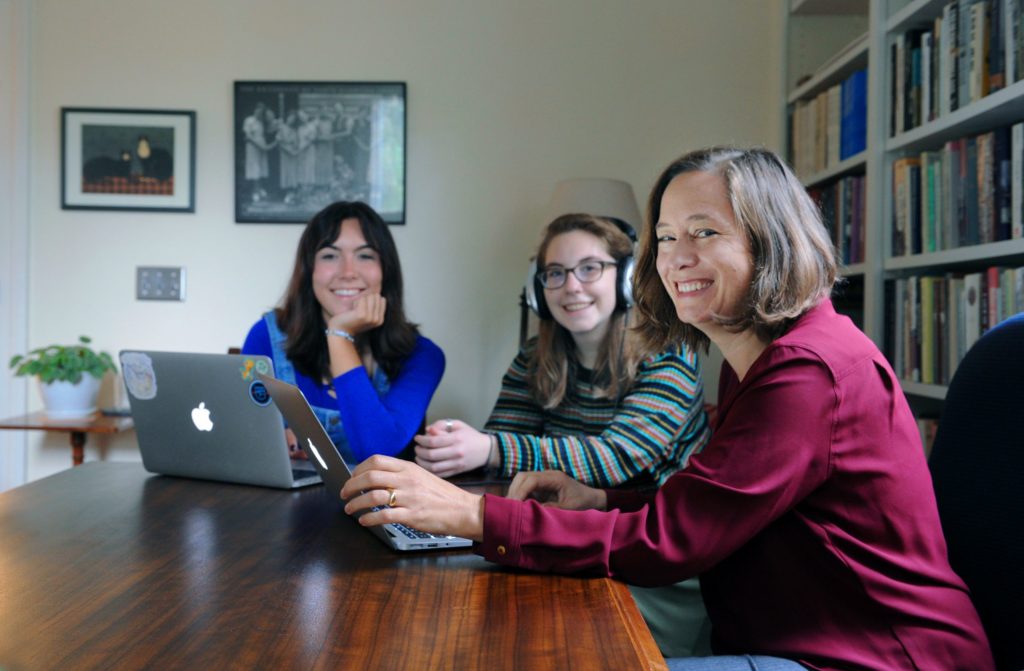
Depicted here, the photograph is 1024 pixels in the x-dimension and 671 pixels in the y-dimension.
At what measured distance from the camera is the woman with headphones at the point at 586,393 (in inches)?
61.7

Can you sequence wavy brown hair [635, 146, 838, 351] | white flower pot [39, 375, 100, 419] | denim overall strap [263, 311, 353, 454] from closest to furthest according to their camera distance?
wavy brown hair [635, 146, 838, 351]
denim overall strap [263, 311, 353, 454]
white flower pot [39, 375, 100, 419]

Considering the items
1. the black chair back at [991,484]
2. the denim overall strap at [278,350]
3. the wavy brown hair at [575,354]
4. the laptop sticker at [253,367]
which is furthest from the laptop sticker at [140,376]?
the black chair back at [991,484]

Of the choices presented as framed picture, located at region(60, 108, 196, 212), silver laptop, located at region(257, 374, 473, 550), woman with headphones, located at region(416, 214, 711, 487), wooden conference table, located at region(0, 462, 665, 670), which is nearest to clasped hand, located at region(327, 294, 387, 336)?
woman with headphones, located at region(416, 214, 711, 487)

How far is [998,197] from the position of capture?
1.82 m

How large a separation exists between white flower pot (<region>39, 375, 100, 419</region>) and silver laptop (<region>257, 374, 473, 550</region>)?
1.90 m

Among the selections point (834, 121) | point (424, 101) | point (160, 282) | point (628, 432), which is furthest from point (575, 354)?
point (160, 282)

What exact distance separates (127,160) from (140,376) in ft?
6.44

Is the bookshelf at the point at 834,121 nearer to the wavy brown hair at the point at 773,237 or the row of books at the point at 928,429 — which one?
the row of books at the point at 928,429

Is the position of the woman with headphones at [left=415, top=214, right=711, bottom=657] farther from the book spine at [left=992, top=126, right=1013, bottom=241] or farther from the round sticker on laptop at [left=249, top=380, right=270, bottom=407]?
the book spine at [left=992, top=126, right=1013, bottom=241]

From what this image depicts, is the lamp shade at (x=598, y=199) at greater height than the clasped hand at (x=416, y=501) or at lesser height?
→ greater

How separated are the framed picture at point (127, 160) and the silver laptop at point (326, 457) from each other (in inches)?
82.5

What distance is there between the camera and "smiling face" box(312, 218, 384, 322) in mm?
2100

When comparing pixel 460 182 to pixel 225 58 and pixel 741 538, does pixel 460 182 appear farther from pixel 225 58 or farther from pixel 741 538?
pixel 741 538

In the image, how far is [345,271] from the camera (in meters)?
2.12
